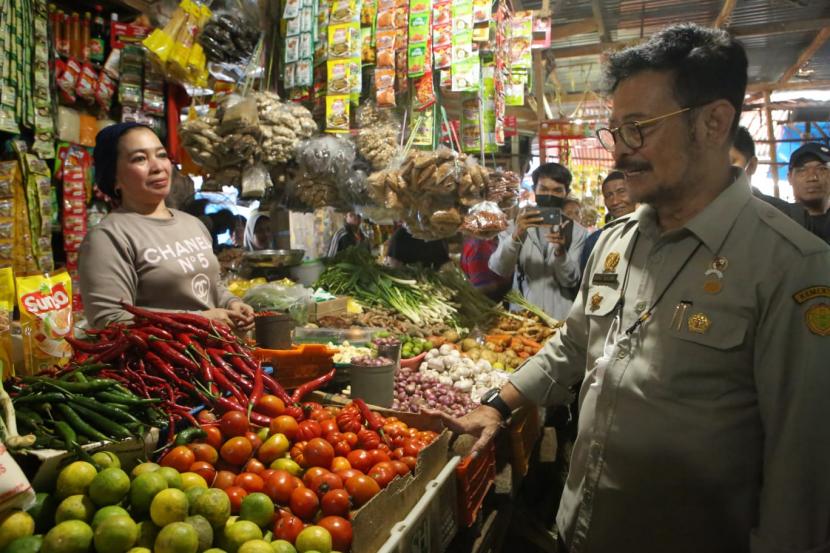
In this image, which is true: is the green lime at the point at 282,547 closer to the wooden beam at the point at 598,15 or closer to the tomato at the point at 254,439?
the tomato at the point at 254,439

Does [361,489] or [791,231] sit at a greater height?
[791,231]

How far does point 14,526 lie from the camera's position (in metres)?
1.12

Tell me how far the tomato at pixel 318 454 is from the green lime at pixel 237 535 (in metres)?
0.31

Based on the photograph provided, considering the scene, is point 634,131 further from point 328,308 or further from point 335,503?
point 328,308

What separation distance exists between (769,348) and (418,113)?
324 cm

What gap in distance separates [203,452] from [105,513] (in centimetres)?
35

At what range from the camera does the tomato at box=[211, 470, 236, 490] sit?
4.84 feet

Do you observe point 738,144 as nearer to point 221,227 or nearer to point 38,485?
point 38,485

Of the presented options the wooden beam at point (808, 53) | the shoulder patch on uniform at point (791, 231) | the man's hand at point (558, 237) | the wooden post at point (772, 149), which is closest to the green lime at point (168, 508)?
the shoulder patch on uniform at point (791, 231)

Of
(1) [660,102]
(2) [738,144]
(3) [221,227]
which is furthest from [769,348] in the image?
(3) [221,227]

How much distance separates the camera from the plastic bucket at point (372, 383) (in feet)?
7.60

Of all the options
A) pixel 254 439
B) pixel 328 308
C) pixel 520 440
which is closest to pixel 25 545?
pixel 254 439

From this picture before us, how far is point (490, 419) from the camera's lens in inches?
80.9

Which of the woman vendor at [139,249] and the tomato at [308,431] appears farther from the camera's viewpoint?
the woman vendor at [139,249]
